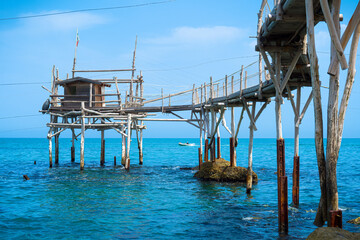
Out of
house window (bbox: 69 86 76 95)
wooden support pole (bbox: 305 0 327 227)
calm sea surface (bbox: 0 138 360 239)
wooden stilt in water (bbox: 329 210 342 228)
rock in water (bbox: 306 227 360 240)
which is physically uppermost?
house window (bbox: 69 86 76 95)

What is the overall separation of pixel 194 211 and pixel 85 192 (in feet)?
22.0

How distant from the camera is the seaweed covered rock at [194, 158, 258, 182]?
21484mm

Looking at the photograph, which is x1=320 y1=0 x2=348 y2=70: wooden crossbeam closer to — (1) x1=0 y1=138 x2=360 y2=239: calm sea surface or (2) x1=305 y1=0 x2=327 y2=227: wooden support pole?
(2) x1=305 y1=0 x2=327 y2=227: wooden support pole

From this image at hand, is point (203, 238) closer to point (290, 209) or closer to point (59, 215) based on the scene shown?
point (290, 209)

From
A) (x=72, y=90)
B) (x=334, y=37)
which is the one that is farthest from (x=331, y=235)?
(x=72, y=90)

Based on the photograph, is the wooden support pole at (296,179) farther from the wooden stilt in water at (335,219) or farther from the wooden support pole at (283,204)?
the wooden stilt in water at (335,219)

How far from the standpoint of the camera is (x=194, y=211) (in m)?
14.9

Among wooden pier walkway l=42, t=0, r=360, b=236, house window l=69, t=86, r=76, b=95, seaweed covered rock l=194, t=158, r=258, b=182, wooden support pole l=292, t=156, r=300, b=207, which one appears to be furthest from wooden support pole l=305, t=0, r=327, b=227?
house window l=69, t=86, r=76, b=95

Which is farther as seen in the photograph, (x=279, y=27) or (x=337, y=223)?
(x=279, y=27)

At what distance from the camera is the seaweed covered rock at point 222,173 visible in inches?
846

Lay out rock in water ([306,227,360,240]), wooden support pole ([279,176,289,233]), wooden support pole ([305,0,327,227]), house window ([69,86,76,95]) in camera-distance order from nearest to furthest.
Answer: rock in water ([306,227,360,240])
wooden support pole ([305,0,327,227])
wooden support pole ([279,176,289,233])
house window ([69,86,76,95])

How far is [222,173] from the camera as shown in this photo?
21.8 m

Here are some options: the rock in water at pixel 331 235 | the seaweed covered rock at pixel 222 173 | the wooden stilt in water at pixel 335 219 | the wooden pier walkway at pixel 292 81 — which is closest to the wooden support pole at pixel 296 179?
the wooden pier walkway at pixel 292 81

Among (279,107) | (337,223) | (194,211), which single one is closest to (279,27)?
(279,107)
